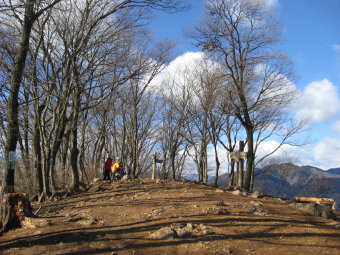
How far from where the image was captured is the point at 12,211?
297 inches

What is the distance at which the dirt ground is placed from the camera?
578cm

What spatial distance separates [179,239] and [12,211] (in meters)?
3.93

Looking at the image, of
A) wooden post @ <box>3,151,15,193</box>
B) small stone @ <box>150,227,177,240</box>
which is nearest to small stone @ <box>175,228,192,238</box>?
small stone @ <box>150,227,177,240</box>

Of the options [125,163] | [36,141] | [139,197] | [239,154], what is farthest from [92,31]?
[125,163]

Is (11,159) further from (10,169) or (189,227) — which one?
(189,227)

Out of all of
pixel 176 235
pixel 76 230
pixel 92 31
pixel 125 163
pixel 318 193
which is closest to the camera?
pixel 176 235

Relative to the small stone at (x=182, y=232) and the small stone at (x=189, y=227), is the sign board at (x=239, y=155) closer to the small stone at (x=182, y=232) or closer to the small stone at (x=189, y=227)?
the small stone at (x=189, y=227)

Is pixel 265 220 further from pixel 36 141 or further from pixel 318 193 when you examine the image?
pixel 318 193

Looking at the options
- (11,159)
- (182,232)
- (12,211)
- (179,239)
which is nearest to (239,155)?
(182,232)

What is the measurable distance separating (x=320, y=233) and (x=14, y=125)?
7.42 metres

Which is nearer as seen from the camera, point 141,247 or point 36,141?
point 141,247

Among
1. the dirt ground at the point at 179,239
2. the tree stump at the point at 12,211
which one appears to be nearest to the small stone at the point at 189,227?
the dirt ground at the point at 179,239

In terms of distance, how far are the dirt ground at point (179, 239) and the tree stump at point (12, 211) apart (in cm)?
35

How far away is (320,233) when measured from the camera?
6.48 metres
